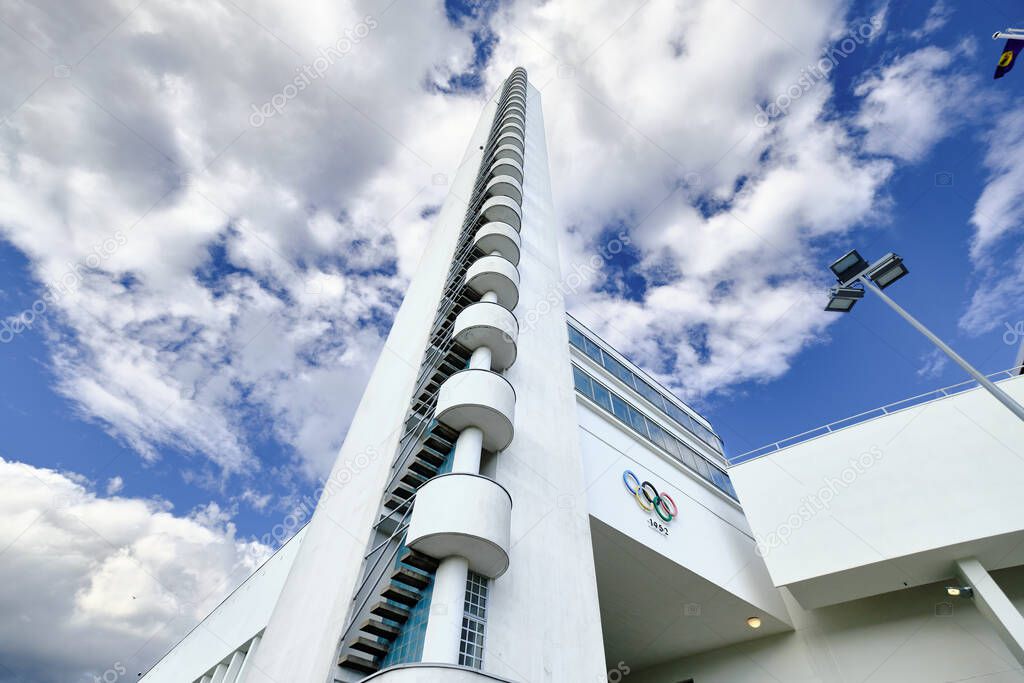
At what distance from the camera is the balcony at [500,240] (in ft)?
56.6

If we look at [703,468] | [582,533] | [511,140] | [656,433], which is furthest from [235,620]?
[511,140]

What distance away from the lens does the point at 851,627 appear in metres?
16.8

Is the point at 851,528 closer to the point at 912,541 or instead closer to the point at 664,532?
the point at 912,541

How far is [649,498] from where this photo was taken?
52.9 ft

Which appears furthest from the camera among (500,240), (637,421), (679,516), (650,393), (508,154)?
(508,154)

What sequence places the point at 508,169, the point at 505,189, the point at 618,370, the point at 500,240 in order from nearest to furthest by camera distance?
the point at 500,240 < the point at 505,189 < the point at 618,370 < the point at 508,169

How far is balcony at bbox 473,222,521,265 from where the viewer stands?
680 inches

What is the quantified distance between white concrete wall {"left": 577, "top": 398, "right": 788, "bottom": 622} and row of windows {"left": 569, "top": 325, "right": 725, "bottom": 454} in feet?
12.2

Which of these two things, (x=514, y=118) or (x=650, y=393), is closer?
(x=650, y=393)

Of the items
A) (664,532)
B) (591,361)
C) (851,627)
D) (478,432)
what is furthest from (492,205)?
(851,627)

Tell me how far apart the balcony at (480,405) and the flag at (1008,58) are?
13296mm

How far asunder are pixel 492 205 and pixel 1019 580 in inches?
794

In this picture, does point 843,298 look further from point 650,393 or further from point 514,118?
point 514,118

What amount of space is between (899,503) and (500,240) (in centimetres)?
1451
